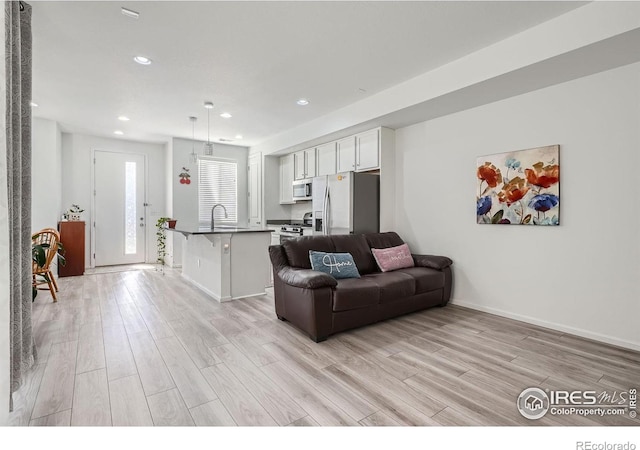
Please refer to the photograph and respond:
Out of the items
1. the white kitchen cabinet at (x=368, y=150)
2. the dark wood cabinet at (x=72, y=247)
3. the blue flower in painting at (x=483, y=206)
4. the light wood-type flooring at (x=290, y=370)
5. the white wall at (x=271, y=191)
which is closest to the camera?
the light wood-type flooring at (x=290, y=370)

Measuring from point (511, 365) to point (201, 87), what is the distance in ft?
14.3

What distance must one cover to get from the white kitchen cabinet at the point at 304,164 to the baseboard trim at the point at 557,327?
3.30 m

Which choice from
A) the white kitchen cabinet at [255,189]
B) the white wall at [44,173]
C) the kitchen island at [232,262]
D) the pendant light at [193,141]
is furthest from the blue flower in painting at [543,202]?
the white wall at [44,173]

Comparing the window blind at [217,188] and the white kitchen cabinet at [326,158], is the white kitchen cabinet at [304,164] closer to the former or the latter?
the white kitchen cabinet at [326,158]

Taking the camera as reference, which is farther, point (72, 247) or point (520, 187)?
point (72, 247)

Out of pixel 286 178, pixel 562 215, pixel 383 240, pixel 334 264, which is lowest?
pixel 334 264

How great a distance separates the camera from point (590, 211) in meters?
3.01

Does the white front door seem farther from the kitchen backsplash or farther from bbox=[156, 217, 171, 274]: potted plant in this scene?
the kitchen backsplash

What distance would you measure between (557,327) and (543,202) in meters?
1.27

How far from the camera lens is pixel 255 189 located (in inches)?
285

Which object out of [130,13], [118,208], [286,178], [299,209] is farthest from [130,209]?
[130,13]

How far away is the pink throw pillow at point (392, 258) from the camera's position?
3.98 meters

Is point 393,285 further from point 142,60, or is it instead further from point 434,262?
point 142,60

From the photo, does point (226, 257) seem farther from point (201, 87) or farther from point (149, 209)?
point (149, 209)
